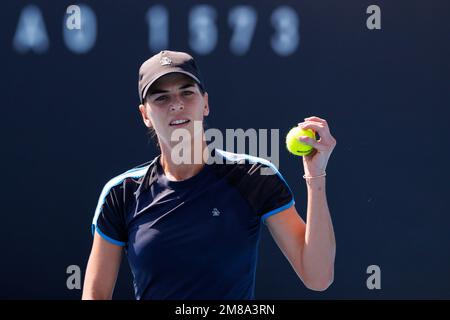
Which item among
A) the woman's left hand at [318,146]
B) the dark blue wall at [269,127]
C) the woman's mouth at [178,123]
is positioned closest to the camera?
the woman's left hand at [318,146]

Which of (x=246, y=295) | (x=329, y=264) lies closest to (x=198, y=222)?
(x=246, y=295)

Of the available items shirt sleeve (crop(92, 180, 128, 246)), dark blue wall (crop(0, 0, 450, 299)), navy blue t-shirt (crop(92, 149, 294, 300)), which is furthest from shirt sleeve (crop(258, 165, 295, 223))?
dark blue wall (crop(0, 0, 450, 299))

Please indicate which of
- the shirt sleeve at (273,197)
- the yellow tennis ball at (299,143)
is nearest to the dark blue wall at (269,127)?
the yellow tennis ball at (299,143)

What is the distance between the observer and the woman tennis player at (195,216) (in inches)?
66.0

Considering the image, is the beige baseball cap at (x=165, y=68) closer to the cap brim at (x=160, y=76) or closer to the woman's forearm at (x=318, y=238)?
the cap brim at (x=160, y=76)

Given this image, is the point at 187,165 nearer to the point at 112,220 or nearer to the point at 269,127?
the point at 112,220

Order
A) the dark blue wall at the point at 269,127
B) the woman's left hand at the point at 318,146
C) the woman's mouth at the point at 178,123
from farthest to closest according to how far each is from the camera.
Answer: the dark blue wall at the point at 269,127
the woman's mouth at the point at 178,123
the woman's left hand at the point at 318,146

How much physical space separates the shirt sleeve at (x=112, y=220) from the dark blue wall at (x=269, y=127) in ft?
6.87

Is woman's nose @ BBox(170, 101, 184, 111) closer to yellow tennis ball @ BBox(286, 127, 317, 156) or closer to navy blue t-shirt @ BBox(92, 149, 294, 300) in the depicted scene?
navy blue t-shirt @ BBox(92, 149, 294, 300)

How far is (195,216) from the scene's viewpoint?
173cm

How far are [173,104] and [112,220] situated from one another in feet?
1.20

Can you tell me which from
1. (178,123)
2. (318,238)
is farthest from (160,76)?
(318,238)
